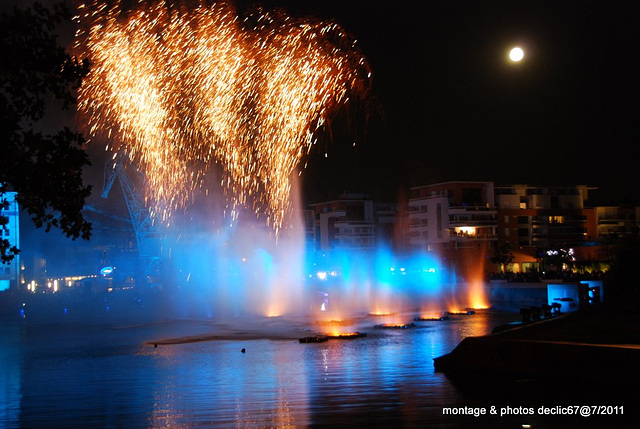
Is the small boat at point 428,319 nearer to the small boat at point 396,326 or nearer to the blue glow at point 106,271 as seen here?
the small boat at point 396,326

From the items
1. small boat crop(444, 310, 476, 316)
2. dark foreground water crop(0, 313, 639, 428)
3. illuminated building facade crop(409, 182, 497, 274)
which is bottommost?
dark foreground water crop(0, 313, 639, 428)

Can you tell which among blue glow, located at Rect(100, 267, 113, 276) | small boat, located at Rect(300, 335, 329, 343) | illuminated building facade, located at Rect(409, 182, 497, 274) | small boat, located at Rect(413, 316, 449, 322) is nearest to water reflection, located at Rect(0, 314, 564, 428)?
small boat, located at Rect(300, 335, 329, 343)

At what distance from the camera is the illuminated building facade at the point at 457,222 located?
303ft

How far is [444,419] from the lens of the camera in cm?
1481

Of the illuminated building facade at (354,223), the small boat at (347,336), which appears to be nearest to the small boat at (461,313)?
the small boat at (347,336)

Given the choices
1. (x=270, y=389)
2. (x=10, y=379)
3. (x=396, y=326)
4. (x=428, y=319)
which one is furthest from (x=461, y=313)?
(x=10, y=379)

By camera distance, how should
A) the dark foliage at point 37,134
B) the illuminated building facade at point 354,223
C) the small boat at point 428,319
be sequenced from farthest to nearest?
1. the illuminated building facade at point 354,223
2. the small boat at point 428,319
3. the dark foliage at point 37,134

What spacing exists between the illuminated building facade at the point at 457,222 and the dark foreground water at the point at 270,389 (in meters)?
59.9

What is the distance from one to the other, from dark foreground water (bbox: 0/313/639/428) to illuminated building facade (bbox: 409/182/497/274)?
59851 mm

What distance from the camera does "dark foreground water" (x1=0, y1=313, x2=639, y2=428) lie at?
15.2 metres

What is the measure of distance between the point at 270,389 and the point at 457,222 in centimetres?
7649

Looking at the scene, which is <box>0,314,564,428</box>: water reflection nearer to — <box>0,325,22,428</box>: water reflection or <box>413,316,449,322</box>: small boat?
<box>0,325,22,428</box>: water reflection

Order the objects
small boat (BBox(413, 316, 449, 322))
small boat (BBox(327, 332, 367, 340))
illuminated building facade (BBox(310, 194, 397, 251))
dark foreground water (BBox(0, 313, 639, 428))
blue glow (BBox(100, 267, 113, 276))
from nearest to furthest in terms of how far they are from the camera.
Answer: dark foreground water (BBox(0, 313, 639, 428)) < small boat (BBox(327, 332, 367, 340)) < small boat (BBox(413, 316, 449, 322)) < blue glow (BBox(100, 267, 113, 276)) < illuminated building facade (BBox(310, 194, 397, 251))

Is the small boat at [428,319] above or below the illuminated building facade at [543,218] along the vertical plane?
below
